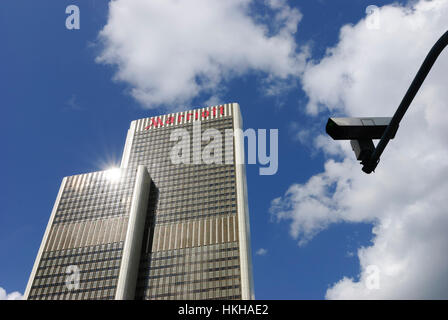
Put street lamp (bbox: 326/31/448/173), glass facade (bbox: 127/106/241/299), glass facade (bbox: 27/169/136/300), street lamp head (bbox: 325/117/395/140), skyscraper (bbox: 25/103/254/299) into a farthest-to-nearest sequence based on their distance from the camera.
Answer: glass facade (bbox: 127/106/241/299) → skyscraper (bbox: 25/103/254/299) → glass facade (bbox: 27/169/136/300) → street lamp head (bbox: 325/117/395/140) → street lamp (bbox: 326/31/448/173)

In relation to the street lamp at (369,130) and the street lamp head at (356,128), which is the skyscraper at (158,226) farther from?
the street lamp head at (356,128)

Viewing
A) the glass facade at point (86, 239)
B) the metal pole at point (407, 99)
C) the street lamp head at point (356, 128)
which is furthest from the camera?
the glass facade at point (86, 239)

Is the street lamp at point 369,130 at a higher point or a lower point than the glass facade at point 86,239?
lower

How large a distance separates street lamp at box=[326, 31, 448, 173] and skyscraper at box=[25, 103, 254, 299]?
352ft

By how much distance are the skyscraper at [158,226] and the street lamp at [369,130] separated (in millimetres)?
107289

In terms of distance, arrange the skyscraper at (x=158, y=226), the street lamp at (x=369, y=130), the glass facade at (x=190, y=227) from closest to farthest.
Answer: the street lamp at (x=369, y=130)
the skyscraper at (x=158, y=226)
the glass facade at (x=190, y=227)

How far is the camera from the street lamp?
15.3 feet

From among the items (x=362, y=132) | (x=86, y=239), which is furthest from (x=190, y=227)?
(x=362, y=132)

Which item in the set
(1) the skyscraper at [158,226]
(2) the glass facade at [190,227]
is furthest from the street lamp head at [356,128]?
(2) the glass facade at [190,227]

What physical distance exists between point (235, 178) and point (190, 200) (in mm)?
22493

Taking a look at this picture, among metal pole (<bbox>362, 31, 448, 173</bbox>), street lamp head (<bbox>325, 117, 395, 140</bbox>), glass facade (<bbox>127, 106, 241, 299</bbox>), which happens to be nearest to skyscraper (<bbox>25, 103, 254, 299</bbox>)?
glass facade (<bbox>127, 106, 241, 299</bbox>)

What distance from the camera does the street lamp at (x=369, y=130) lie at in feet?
15.3

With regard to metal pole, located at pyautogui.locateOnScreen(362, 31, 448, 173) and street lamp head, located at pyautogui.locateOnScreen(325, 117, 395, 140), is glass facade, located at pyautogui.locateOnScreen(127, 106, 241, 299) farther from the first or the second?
street lamp head, located at pyautogui.locateOnScreen(325, 117, 395, 140)
